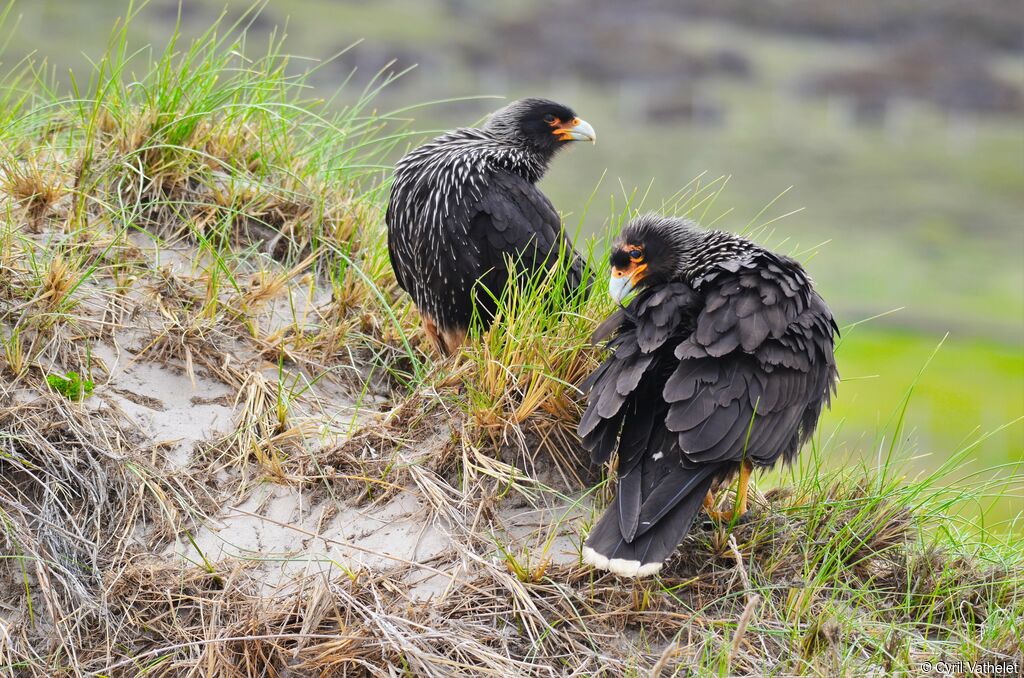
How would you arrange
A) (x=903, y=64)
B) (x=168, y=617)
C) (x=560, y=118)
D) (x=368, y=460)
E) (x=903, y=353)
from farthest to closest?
(x=903, y=64), (x=903, y=353), (x=560, y=118), (x=368, y=460), (x=168, y=617)

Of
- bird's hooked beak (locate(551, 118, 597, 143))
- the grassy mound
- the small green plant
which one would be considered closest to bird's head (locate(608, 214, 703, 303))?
the grassy mound

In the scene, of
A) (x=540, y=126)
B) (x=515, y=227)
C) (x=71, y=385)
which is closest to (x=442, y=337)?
(x=515, y=227)

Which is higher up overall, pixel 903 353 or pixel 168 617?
pixel 168 617

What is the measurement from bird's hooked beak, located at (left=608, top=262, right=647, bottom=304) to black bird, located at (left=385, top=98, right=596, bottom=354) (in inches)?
19.7

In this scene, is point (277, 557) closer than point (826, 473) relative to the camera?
Yes

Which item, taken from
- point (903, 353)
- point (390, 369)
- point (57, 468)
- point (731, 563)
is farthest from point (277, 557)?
point (903, 353)

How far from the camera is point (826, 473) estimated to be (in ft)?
11.0

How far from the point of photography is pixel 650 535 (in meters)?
2.65

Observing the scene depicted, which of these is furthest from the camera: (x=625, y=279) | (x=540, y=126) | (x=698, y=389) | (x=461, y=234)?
(x=540, y=126)

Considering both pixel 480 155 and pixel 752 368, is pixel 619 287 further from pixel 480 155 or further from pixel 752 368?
pixel 480 155

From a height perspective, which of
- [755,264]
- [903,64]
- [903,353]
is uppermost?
[755,264]

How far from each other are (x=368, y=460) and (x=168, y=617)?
2.54 feet

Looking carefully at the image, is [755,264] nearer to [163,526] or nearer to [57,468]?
[163,526]

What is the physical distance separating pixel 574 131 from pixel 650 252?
1.37 meters
